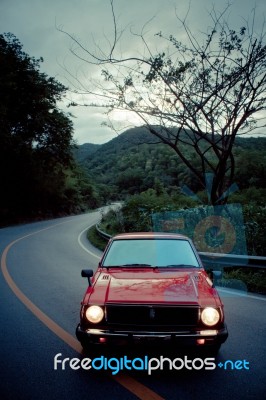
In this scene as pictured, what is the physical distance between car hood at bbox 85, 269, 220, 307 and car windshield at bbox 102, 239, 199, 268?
10.2 inches

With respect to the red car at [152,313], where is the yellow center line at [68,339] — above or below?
below

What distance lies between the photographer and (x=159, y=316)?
3.56 metres

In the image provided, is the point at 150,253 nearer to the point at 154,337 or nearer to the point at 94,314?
the point at 94,314

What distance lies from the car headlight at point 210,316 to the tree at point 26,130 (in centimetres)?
2467

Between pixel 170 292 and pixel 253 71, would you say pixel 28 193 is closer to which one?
pixel 253 71

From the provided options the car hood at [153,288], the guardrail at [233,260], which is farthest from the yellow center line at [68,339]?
the guardrail at [233,260]

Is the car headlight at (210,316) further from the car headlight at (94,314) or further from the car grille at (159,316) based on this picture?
the car headlight at (94,314)

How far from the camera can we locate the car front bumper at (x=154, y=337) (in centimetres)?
344

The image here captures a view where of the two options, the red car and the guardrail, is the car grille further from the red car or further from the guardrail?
the guardrail

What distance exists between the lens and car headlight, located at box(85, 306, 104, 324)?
3641 mm

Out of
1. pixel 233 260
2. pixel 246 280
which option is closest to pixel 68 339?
pixel 246 280

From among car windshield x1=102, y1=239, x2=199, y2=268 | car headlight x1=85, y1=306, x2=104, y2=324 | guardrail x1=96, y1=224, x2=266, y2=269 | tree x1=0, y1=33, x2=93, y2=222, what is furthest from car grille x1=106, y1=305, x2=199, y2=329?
tree x1=0, y1=33, x2=93, y2=222

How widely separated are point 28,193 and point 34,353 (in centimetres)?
3204

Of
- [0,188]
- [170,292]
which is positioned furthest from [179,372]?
[0,188]
